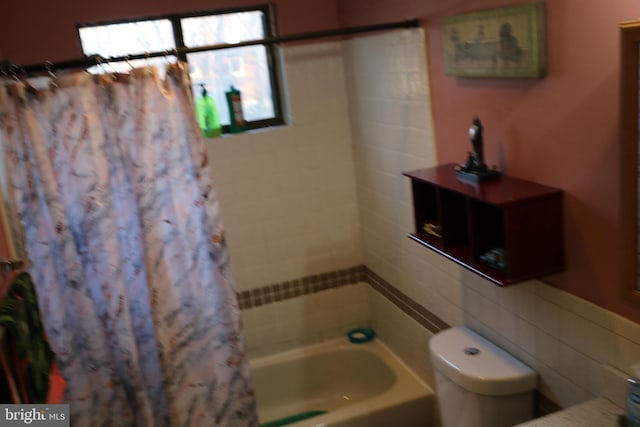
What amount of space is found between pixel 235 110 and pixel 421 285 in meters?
1.22

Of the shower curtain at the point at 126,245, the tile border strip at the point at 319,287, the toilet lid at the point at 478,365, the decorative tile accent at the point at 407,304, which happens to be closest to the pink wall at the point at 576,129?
the toilet lid at the point at 478,365

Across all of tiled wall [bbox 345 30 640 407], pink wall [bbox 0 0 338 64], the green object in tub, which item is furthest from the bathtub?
pink wall [bbox 0 0 338 64]

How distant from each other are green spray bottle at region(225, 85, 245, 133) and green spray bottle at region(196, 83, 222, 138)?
0.29ft

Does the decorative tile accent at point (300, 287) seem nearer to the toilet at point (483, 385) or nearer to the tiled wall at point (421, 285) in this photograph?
the tiled wall at point (421, 285)

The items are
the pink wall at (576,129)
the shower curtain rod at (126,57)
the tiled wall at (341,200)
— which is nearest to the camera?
the pink wall at (576,129)

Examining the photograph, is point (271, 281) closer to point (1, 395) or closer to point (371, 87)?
point (371, 87)

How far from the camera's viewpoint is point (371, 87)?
2848mm

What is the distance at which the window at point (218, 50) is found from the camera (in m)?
2.88

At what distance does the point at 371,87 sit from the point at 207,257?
3.66ft

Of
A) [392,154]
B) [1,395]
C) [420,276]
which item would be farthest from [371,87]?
[1,395]

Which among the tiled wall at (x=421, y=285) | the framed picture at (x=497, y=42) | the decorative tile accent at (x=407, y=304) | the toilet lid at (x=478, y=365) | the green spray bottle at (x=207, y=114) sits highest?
the framed picture at (x=497, y=42)

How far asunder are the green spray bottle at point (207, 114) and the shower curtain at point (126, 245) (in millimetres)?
725

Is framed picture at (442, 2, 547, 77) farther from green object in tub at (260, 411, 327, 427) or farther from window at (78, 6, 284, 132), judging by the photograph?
green object in tub at (260, 411, 327, 427)
